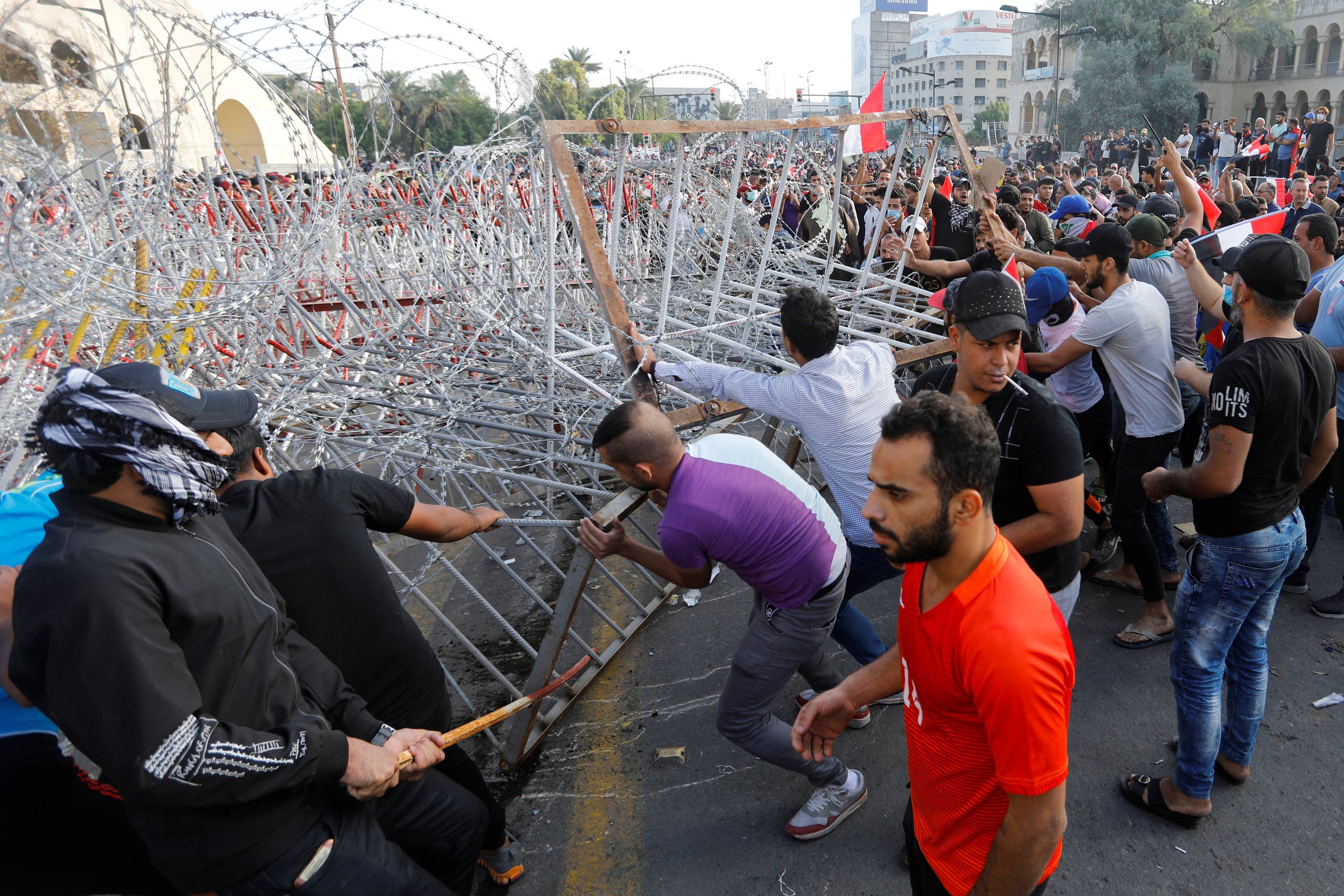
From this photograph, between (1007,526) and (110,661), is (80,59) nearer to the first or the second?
(110,661)

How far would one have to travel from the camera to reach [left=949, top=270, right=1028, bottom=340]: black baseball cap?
8.03ft

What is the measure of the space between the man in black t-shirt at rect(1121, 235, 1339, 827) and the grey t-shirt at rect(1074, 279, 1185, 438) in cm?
97

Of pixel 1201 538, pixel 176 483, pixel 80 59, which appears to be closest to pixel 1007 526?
pixel 1201 538

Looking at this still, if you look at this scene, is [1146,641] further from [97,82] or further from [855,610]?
[97,82]

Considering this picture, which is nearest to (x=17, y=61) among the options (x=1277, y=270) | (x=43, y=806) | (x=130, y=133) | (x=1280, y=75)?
(x=130, y=133)

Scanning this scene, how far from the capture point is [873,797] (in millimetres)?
2980

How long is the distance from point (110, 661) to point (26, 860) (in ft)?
3.09

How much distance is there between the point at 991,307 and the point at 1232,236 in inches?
145

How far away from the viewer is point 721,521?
7.98 ft

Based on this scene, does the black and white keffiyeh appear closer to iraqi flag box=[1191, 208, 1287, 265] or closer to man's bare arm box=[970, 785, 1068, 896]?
man's bare arm box=[970, 785, 1068, 896]

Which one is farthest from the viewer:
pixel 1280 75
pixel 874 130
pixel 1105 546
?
pixel 1280 75

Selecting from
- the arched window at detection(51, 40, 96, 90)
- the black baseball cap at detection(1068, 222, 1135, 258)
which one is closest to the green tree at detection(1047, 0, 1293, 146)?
the black baseball cap at detection(1068, 222, 1135, 258)

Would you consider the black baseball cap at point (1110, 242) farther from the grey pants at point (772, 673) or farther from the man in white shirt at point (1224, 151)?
the man in white shirt at point (1224, 151)

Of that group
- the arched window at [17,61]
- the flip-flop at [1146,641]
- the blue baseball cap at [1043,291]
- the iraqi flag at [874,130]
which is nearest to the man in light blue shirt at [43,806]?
the arched window at [17,61]
